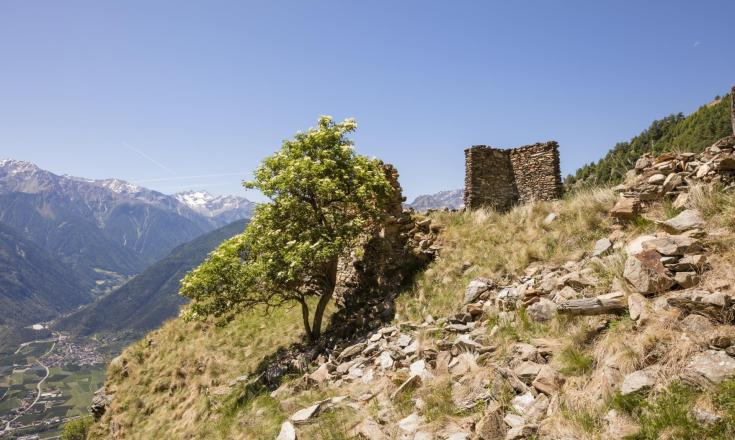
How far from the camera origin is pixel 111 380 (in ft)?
76.8

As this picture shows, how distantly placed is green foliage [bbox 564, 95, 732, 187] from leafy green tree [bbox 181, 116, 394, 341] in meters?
53.4

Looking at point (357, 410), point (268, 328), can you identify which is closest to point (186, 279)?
point (268, 328)

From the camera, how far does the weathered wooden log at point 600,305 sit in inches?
289

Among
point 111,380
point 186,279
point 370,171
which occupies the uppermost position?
point 370,171

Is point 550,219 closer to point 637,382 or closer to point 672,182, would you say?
point 672,182

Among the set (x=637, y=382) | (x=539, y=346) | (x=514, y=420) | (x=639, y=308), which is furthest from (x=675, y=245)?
(x=514, y=420)

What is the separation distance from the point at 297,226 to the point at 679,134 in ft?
356

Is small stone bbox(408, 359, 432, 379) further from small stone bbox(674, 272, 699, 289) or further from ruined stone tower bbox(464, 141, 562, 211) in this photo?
ruined stone tower bbox(464, 141, 562, 211)

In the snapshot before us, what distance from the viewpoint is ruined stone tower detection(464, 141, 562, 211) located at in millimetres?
21578

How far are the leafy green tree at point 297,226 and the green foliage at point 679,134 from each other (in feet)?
175

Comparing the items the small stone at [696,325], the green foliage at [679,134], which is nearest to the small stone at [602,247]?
the small stone at [696,325]

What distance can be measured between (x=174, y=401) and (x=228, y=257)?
826 centimetres

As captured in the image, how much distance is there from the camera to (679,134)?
92062 millimetres

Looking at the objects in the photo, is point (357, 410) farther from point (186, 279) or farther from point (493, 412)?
point (186, 279)
